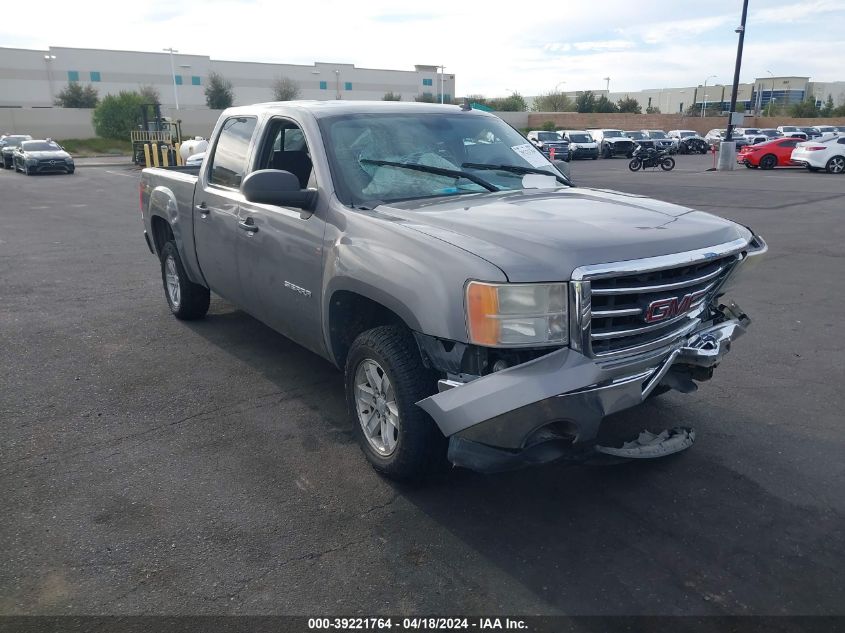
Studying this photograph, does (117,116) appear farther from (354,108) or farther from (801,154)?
(354,108)

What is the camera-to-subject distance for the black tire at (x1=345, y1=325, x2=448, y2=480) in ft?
11.4

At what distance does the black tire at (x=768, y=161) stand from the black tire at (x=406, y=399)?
30.9 meters

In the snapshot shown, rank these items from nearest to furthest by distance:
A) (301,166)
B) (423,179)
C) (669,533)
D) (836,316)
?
(669,533)
(423,179)
(301,166)
(836,316)

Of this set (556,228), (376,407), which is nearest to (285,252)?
(376,407)

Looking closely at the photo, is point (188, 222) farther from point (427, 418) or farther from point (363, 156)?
point (427, 418)

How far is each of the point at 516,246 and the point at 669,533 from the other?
5.04ft

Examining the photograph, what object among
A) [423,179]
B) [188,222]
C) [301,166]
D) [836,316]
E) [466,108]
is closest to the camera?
[423,179]

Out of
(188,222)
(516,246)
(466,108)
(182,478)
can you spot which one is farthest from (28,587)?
(466,108)

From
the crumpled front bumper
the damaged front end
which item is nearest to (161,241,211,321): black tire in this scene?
the damaged front end

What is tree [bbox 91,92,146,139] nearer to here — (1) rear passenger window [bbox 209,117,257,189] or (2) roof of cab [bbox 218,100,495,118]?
(1) rear passenger window [bbox 209,117,257,189]

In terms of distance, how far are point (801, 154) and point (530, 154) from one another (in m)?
27.2

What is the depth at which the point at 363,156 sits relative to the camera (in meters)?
4.28

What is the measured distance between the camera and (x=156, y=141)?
103 feet

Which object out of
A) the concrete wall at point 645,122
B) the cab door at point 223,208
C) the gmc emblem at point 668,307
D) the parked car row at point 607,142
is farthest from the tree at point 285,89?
the gmc emblem at point 668,307
